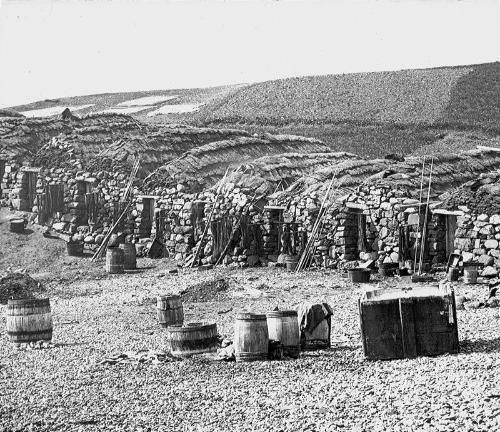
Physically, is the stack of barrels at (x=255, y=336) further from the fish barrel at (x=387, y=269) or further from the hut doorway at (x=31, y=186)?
the hut doorway at (x=31, y=186)

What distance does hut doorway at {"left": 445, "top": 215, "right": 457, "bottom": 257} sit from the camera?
87.9 ft

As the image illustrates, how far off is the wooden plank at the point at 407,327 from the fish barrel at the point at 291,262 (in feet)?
46.3

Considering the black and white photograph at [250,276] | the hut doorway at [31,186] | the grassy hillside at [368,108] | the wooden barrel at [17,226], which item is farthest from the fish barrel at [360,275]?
the grassy hillside at [368,108]

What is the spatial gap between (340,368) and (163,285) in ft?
43.7

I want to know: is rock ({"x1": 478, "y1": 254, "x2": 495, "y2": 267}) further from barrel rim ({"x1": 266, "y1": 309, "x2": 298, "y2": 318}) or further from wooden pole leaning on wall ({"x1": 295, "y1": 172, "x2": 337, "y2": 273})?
barrel rim ({"x1": 266, "y1": 309, "x2": 298, "y2": 318})

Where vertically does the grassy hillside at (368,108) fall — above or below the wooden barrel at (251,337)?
above

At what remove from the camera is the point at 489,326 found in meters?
17.3

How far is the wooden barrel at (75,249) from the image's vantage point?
35.8m

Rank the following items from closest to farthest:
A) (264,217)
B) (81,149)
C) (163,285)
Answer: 1. (163,285)
2. (264,217)
3. (81,149)

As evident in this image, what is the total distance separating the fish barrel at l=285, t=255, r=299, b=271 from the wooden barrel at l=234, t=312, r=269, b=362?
1314cm

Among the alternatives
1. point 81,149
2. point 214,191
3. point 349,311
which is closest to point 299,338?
point 349,311

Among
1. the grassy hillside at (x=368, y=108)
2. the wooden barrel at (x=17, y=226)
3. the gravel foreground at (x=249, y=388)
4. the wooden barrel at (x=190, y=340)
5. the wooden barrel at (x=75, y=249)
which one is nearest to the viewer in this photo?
the gravel foreground at (x=249, y=388)

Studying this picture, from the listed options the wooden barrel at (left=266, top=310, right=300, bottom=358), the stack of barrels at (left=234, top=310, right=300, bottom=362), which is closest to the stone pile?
the wooden barrel at (left=266, top=310, right=300, bottom=358)

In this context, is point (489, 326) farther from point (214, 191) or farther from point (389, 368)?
point (214, 191)
